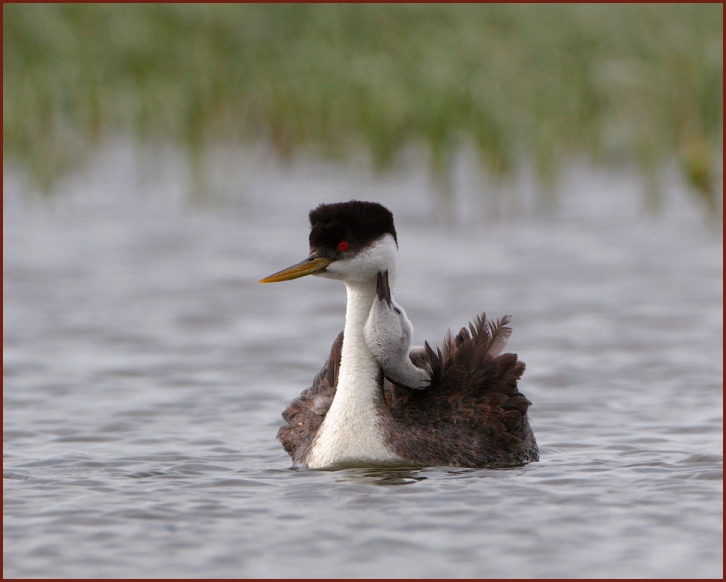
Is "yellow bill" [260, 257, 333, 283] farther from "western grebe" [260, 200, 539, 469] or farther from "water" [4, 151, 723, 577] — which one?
"water" [4, 151, 723, 577]

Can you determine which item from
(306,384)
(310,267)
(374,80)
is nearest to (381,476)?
(310,267)

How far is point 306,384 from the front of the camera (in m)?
10.5

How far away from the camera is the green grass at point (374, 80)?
1623cm

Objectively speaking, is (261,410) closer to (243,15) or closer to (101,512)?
(101,512)

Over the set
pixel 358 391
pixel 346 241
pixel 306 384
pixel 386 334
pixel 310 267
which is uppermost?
pixel 346 241

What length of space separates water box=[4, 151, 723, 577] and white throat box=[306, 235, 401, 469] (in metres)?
0.19

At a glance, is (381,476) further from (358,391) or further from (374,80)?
(374,80)

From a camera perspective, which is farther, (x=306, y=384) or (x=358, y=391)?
(x=306, y=384)

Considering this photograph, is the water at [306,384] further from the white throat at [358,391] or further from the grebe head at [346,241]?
the grebe head at [346,241]

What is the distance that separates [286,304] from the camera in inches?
519

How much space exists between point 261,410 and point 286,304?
356cm

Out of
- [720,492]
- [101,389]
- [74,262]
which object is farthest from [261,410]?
[74,262]

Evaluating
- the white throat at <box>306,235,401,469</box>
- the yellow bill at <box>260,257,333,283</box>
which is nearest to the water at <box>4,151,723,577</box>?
the white throat at <box>306,235,401,469</box>

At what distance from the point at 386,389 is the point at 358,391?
1.41ft
